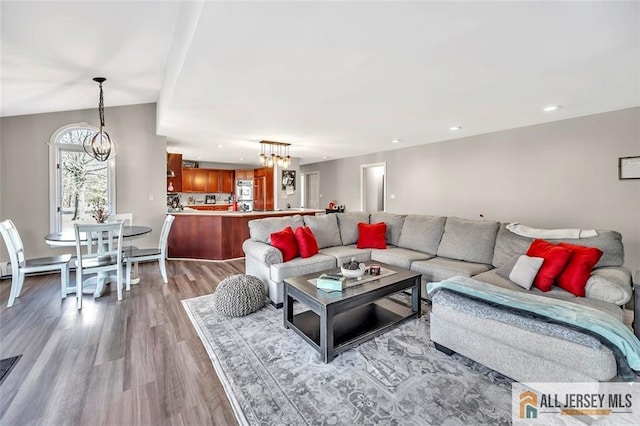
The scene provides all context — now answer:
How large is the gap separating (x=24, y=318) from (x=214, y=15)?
11.2 feet

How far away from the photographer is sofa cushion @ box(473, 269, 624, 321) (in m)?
2.10

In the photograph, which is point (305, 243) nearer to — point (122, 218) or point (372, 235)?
Result: point (372, 235)

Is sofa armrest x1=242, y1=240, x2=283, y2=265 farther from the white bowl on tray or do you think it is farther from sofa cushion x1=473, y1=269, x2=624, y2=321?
sofa cushion x1=473, y1=269, x2=624, y2=321

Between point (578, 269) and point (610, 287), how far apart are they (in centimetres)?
23

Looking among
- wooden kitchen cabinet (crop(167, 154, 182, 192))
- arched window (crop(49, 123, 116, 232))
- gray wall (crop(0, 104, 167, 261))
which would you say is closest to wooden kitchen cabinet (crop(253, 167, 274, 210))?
wooden kitchen cabinet (crop(167, 154, 182, 192))

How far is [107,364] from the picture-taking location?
2.08 metres

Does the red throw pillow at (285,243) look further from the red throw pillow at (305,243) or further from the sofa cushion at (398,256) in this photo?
the sofa cushion at (398,256)

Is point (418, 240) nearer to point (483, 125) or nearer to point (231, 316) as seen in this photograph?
point (483, 125)

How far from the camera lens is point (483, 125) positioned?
4.39m

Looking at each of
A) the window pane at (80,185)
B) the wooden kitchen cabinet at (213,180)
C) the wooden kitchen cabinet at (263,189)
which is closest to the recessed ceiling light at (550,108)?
the wooden kitchen cabinet at (263,189)

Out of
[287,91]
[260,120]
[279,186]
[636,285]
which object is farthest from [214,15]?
[279,186]

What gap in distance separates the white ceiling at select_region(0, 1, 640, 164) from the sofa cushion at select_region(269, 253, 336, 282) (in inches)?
72.9

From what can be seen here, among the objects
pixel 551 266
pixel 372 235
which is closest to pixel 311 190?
pixel 372 235

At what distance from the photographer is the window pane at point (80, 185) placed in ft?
14.8
